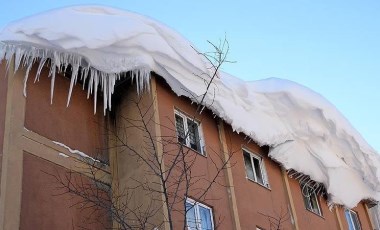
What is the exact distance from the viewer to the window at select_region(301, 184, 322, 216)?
14914mm

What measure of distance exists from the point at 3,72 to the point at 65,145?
1.85 meters

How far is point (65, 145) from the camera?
10.3 metres

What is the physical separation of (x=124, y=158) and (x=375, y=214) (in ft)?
35.4

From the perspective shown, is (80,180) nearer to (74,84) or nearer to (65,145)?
(65,145)

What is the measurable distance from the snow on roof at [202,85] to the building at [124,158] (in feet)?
0.86

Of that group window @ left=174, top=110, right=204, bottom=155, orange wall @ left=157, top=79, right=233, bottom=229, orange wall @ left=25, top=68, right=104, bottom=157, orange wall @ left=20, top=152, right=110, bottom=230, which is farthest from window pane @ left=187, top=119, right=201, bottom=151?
orange wall @ left=20, top=152, right=110, bottom=230

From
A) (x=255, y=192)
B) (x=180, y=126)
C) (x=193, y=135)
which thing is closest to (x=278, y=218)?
(x=255, y=192)

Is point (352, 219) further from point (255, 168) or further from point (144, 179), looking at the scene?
point (144, 179)

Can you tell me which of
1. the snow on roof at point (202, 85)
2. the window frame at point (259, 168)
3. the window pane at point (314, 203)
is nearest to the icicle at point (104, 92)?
the snow on roof at point (202, 85)

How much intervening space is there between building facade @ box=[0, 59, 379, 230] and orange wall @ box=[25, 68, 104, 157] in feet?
0.07

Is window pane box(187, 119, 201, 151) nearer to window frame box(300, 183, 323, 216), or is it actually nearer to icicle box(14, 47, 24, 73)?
icicle box(14, 47, 24, 73)

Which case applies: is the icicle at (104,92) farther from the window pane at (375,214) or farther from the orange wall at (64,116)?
the window pane at (375,214)

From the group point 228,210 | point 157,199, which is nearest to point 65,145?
point 157,199

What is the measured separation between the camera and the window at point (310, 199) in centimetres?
1491
